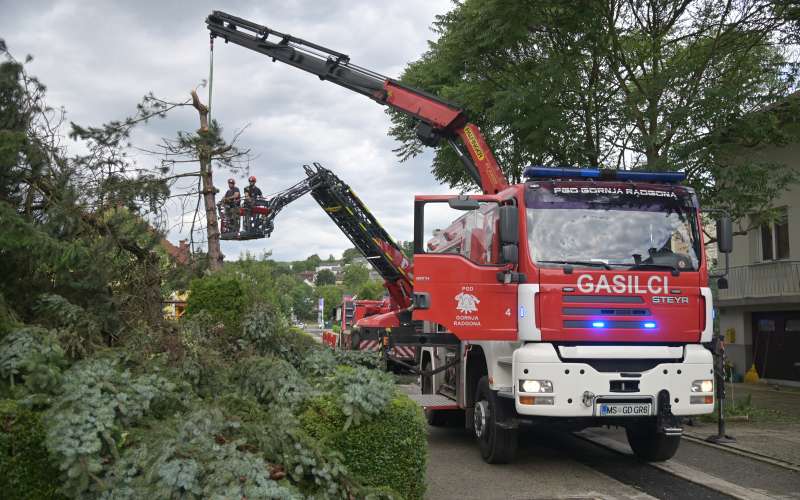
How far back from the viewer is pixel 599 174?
842 cm

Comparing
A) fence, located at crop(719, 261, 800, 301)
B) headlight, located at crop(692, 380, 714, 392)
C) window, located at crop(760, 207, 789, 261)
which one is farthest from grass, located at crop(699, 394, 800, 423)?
window, located at crop(760, 207, 789, 261)

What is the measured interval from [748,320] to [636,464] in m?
17.5

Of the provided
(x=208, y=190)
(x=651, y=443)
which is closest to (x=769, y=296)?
(x=651, y=443)

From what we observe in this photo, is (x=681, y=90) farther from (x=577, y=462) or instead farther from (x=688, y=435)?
(x=577, y=462)

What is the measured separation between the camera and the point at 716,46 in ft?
42.7

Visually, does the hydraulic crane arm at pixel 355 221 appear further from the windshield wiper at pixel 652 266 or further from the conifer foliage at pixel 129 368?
the windshield wiper at pixel 652 266

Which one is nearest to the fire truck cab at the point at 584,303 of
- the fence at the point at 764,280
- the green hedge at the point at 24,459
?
the green hedge at the point at 24,459

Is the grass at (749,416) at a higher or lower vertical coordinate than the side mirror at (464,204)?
lower

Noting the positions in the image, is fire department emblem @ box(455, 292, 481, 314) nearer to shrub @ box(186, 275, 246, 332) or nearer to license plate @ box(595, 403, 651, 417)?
license plate @ box(595, 403, 651, 417)

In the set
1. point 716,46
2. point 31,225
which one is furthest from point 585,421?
point 716,46

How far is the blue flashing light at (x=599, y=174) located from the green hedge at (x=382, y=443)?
Result: 137 inches

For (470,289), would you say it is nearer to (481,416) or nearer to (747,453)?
(481,416)

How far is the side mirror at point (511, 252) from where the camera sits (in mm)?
7664

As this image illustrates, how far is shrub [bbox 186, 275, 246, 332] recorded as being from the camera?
8.79 m
